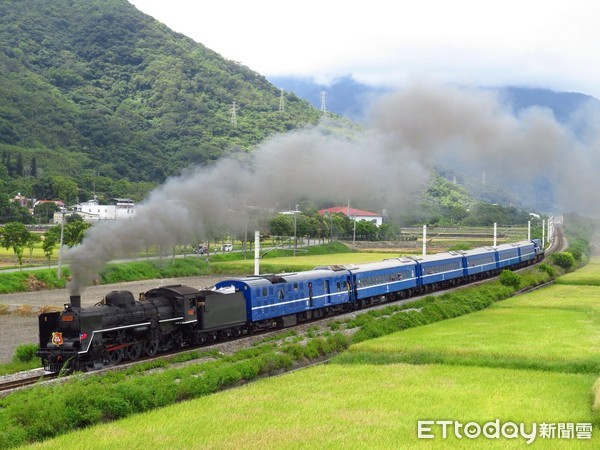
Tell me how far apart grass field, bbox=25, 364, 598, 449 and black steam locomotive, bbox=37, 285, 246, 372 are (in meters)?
6.25

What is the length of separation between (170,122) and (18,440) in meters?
178

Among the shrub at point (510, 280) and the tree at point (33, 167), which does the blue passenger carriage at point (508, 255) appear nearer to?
the shrub at point (510, 280)

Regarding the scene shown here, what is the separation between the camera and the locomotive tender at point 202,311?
2920 cm

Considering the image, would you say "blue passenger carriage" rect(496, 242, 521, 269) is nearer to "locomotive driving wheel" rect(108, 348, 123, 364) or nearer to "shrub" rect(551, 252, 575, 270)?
"shrub" rect(551, 252, 575, 270)

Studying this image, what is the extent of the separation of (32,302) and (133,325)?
118 feet

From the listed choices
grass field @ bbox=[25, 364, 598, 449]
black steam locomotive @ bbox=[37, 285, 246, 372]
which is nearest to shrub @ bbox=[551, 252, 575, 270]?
black steam locomotive @ bbox=[37, 285, 246, 372]

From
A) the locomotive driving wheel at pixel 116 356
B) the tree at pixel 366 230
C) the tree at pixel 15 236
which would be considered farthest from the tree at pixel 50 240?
the tree at pixel 366 230

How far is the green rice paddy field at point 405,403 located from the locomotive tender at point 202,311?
6.29 meters

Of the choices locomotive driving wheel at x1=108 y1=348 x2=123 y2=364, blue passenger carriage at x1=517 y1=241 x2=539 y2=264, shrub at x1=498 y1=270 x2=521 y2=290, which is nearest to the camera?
locomotive driving wheel at x1=108 y1=348 x2=123 y2=364

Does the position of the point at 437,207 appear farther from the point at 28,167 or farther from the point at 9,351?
the point at 28,167

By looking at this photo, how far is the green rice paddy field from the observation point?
66.8ft

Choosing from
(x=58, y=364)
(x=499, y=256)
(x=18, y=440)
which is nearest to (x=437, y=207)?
(x=499, y=256)

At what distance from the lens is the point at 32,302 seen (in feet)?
209

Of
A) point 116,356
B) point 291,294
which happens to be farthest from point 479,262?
point 116,356
